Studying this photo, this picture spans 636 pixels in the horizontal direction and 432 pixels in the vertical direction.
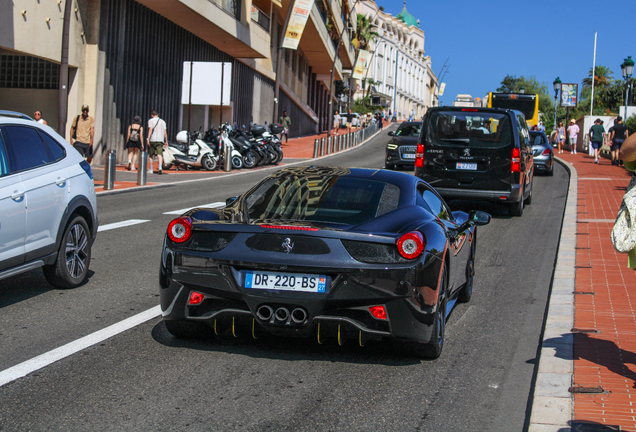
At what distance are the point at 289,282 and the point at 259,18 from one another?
116 ft

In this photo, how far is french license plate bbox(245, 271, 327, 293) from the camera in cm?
466

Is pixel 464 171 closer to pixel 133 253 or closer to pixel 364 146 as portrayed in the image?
pixel 133 253

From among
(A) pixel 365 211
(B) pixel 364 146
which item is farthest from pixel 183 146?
(B) pixel 364 146

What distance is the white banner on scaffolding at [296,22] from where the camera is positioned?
42125 mm

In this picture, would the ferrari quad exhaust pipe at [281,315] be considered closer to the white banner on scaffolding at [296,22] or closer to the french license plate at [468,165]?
the french license plate at [468,165]

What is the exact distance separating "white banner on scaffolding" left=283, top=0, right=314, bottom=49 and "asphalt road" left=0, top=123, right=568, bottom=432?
35.7 meters

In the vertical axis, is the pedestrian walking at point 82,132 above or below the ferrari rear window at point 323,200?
above

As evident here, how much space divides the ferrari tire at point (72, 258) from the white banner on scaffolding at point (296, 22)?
117 feet

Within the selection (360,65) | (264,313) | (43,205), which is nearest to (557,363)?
(264,313)

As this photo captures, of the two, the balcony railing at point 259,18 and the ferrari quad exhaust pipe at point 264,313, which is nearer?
the ferrari quad exhaust pipe at point 264,313

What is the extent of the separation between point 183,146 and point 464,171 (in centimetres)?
1417

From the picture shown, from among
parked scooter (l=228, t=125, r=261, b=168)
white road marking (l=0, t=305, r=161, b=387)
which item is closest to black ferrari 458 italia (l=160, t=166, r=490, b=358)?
white road marking (l=0, t=305, r=161, b=387)

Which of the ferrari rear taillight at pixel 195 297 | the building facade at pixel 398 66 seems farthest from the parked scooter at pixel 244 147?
the building facade at pixel 398 66

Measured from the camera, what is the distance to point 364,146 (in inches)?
1941
